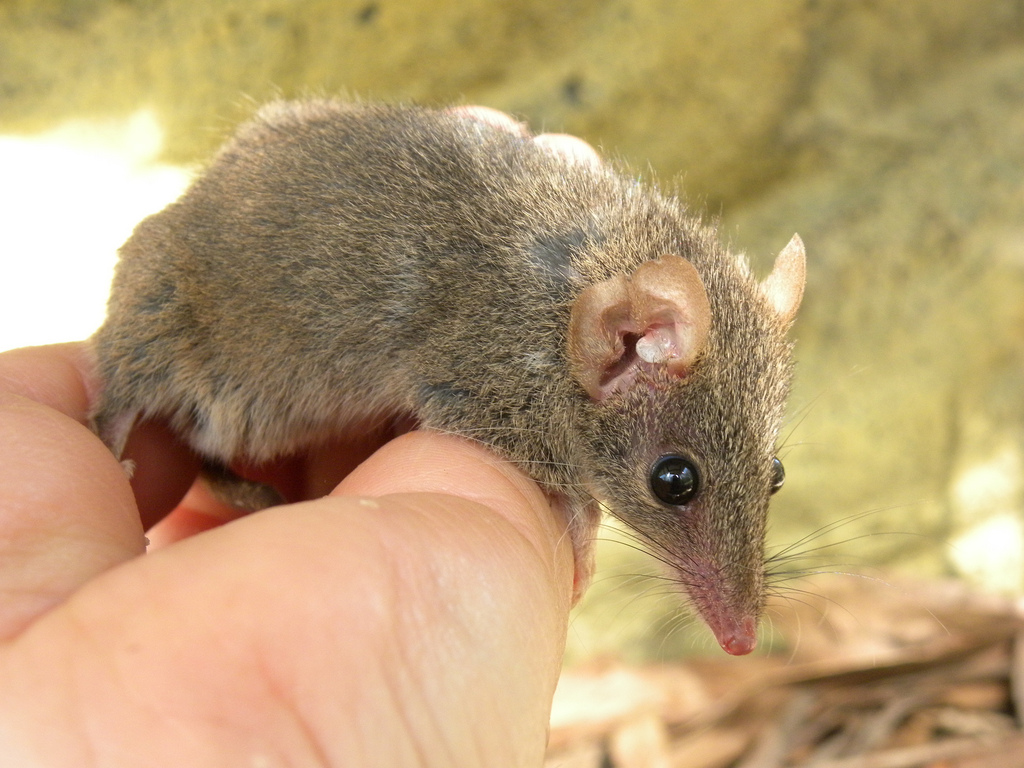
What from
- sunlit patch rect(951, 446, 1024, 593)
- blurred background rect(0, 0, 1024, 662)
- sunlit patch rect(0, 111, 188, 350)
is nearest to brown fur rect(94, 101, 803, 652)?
blurred background rect(0, 0, 1024, 662)

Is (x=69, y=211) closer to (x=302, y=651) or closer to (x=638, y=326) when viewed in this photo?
(x=638, y=326)

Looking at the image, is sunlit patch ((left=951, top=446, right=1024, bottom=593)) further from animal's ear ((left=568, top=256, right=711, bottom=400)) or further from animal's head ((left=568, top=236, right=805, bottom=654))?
animal's ear ((left=568, top=256, right=711, bottom=400))

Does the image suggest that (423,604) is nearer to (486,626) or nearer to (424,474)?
(486,626)

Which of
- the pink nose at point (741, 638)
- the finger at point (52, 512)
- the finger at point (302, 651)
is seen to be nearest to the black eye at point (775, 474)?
the pink nose at point (741, 638)

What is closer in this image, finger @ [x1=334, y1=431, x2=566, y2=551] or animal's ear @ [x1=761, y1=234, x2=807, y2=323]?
finger @ [x1=334, y1=431, x2=566, y2=551]

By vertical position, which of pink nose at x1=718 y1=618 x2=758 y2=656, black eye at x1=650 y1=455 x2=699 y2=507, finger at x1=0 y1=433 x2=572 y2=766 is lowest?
finger at x1=0 y1=433 x2=572 y2=766

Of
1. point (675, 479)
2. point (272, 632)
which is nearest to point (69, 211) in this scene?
point (675, 479)

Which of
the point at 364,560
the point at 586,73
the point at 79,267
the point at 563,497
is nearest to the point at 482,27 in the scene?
the point at 586,73

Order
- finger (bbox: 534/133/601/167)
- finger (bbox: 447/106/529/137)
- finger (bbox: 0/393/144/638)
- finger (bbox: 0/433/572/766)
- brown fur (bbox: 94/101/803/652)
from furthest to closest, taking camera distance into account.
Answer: finger (bbox: 447/106/529/137) → finger (bbox: 534/133/601/167) → brown fur (bbox: 94/101/803/652) → finger (bbox: 0/393/144/638) → finger (bbox: 0/433/572/766)
